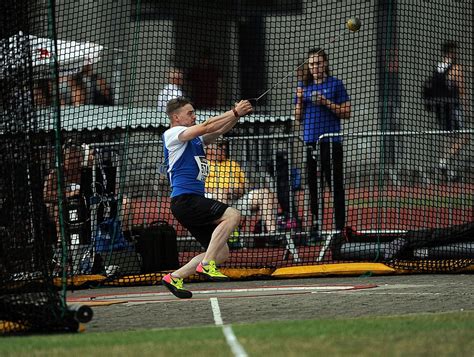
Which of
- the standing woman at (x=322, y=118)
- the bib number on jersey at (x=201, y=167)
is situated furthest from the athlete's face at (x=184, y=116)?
the standing woman at (x=322, y=118)

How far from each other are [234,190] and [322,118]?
55.5 inches

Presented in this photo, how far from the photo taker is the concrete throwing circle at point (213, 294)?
10.6 m

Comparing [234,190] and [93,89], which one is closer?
[234,190]

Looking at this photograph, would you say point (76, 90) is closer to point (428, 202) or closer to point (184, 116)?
point (428, 202)

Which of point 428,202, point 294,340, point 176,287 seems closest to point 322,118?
point 428,202

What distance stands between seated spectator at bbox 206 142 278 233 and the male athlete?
11.1 ft

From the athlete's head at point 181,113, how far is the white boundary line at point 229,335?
1.77 meters

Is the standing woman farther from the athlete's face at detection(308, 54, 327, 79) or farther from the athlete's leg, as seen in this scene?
the athlete's leg

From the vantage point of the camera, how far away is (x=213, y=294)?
11.0 metres

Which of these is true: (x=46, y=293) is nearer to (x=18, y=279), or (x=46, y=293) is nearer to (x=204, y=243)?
(x=18, y=279)

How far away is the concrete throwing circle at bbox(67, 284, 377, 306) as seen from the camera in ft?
34.7

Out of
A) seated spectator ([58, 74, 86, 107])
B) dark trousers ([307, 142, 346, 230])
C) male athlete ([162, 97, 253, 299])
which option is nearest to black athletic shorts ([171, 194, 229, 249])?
male athlete ([162, 97, 253, 299])

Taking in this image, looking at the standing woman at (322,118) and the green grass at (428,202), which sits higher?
the standing woman at (322,118)

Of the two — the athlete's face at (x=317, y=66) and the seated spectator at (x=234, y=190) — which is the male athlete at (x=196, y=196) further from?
the seated spectator at (x=234, y=190)
